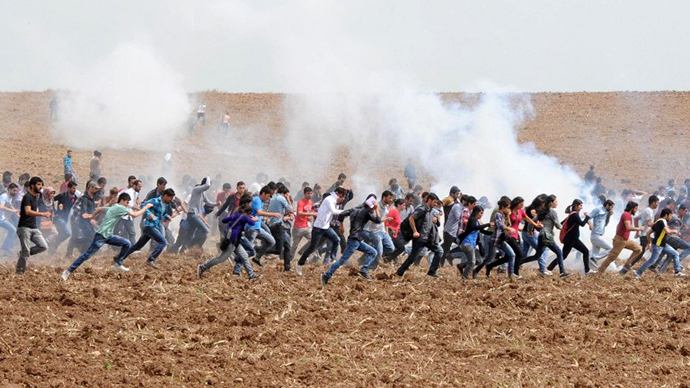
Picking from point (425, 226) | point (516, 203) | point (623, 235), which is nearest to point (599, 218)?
point (623, 235)

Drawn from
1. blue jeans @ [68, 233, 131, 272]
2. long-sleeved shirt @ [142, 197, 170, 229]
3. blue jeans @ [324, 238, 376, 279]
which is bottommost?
blue jeans @ [68, 233, 131, 272]

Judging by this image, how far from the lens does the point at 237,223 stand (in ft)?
51.0

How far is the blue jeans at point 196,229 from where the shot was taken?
64.8 feet

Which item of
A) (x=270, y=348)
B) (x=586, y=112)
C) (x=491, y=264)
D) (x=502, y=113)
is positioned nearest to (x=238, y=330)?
(x=270, y=348)

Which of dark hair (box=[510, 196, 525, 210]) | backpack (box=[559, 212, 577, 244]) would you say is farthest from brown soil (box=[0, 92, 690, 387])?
dark hair (box=[510, 196, 525, 210])

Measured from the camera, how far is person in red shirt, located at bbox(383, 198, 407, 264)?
18.8m

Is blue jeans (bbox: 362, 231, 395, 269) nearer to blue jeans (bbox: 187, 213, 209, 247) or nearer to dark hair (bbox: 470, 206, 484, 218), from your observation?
dark hair (bbox: 470, 206, 484, 218)

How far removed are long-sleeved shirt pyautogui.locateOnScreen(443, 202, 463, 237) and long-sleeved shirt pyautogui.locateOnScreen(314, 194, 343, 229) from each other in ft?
6.39

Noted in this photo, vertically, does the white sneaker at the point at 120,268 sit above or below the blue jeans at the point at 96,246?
below

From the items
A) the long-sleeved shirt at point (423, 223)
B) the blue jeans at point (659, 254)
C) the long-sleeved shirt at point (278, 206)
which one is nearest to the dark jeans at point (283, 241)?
the long-sleeved shirt at point (278, 206)

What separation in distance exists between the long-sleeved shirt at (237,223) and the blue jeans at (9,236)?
599cm

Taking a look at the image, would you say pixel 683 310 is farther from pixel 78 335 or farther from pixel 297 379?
pixel 78 335

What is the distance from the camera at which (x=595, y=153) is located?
49.1 m

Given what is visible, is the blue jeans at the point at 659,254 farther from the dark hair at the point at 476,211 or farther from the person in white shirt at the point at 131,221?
the person in white shirt at the point at 131,221
